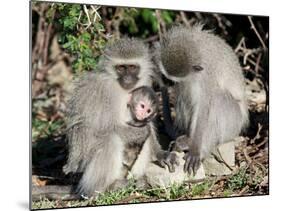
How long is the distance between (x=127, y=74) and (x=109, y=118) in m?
0.37

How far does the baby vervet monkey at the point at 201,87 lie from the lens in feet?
18.1

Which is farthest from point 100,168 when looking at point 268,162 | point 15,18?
point 268,162

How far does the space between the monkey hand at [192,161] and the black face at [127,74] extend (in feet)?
2.57

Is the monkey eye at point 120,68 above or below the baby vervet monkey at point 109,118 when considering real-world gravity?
above

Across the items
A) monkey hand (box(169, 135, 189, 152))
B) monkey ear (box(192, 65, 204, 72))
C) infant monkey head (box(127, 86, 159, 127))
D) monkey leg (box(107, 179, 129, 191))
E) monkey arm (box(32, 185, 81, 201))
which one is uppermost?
monkey ear (box(192, 65, 204, 72))

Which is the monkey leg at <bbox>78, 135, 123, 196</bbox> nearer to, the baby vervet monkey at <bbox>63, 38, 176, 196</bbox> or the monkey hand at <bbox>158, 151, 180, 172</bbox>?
the baby vervet monkey at <bbox>63, 38, 176, 196</bbox>

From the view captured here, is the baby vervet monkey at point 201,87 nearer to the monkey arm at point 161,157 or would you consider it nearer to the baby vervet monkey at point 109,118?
the monkey arm at point 161,157

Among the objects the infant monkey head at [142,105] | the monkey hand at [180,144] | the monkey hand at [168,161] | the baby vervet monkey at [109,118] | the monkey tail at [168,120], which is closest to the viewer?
the baby vervet monkey at [109,118]

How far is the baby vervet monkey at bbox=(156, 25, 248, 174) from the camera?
552 cm

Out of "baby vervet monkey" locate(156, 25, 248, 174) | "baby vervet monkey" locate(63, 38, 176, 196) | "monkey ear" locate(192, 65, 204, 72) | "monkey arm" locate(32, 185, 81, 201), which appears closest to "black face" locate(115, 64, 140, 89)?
"baby vervet monkey" locate(63, 38, 176, 196)

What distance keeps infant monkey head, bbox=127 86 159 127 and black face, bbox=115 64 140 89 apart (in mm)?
65

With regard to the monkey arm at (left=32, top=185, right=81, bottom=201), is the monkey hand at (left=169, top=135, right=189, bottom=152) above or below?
above

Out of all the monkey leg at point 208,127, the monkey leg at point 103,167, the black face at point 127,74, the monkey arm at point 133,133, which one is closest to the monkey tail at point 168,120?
the monkey leg at point 208,127

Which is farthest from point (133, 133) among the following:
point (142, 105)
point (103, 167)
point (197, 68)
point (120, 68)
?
point (197, 68)
